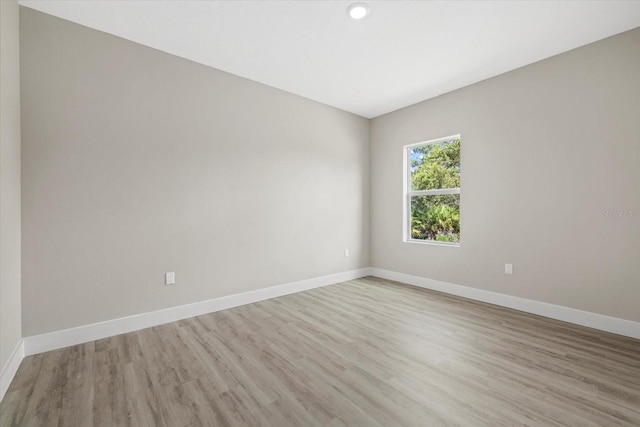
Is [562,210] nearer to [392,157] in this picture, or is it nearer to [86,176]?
[392,157]

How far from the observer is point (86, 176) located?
2449 mm

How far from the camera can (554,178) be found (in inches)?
116

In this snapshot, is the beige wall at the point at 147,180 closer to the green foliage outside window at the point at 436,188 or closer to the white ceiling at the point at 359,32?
the white ceiling at the point at 359,32

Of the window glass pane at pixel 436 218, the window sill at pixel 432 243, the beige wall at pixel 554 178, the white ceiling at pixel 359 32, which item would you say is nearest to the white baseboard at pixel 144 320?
the window sill at pixel 432 243

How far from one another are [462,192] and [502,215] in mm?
568

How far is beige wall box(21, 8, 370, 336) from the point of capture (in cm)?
229

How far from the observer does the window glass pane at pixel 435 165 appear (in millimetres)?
3889

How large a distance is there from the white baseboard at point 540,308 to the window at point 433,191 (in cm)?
60

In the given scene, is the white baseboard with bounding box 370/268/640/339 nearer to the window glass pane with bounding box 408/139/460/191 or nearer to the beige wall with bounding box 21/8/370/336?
the window glass pane with bounding box 408/139/460/191

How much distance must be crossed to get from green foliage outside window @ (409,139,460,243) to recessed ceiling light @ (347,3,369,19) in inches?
89.3

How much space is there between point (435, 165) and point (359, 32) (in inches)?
89.3

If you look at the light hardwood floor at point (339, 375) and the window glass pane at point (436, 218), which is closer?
the light hardwood floor at point (339, 375)

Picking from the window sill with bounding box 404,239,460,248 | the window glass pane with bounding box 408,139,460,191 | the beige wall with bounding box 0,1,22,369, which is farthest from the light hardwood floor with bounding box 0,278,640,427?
the window glass pane with bounding box 408,139,460,191

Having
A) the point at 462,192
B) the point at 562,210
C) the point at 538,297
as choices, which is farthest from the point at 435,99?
the point at 538,297
